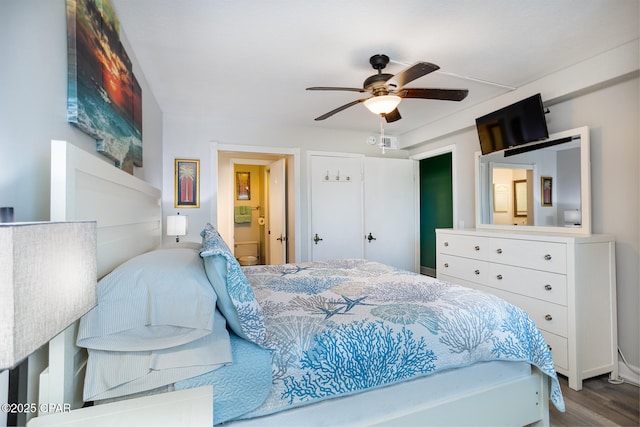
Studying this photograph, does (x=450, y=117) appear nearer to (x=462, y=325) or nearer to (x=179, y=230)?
(x=462, y=325)

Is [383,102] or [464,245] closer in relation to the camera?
[383,102]

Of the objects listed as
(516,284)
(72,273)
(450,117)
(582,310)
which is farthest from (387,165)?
(72,273)

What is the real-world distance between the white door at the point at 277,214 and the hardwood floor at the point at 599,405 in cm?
314

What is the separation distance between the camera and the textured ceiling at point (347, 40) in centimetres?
178

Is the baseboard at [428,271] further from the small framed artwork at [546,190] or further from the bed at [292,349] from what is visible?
the bed at [292,349]

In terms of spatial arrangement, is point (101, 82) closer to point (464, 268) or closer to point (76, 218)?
point (76, 218)

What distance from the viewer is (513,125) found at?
9.44ft

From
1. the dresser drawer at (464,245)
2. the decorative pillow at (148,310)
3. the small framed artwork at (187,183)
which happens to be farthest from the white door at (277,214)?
the decorative pillow at (148,310)

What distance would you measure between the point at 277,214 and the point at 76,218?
11.6 feet

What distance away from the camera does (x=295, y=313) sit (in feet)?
4.92

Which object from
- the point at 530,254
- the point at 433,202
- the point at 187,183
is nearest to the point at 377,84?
the point at 530,254

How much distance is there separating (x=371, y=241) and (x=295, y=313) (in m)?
2.99

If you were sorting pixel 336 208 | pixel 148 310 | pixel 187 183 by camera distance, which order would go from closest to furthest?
pixel 148 310, pixel 187 183, pixel 336 208

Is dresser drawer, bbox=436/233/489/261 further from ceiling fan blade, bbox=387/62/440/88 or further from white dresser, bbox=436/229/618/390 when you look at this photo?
ceiling fan blade, bbox=387/62/440/88
